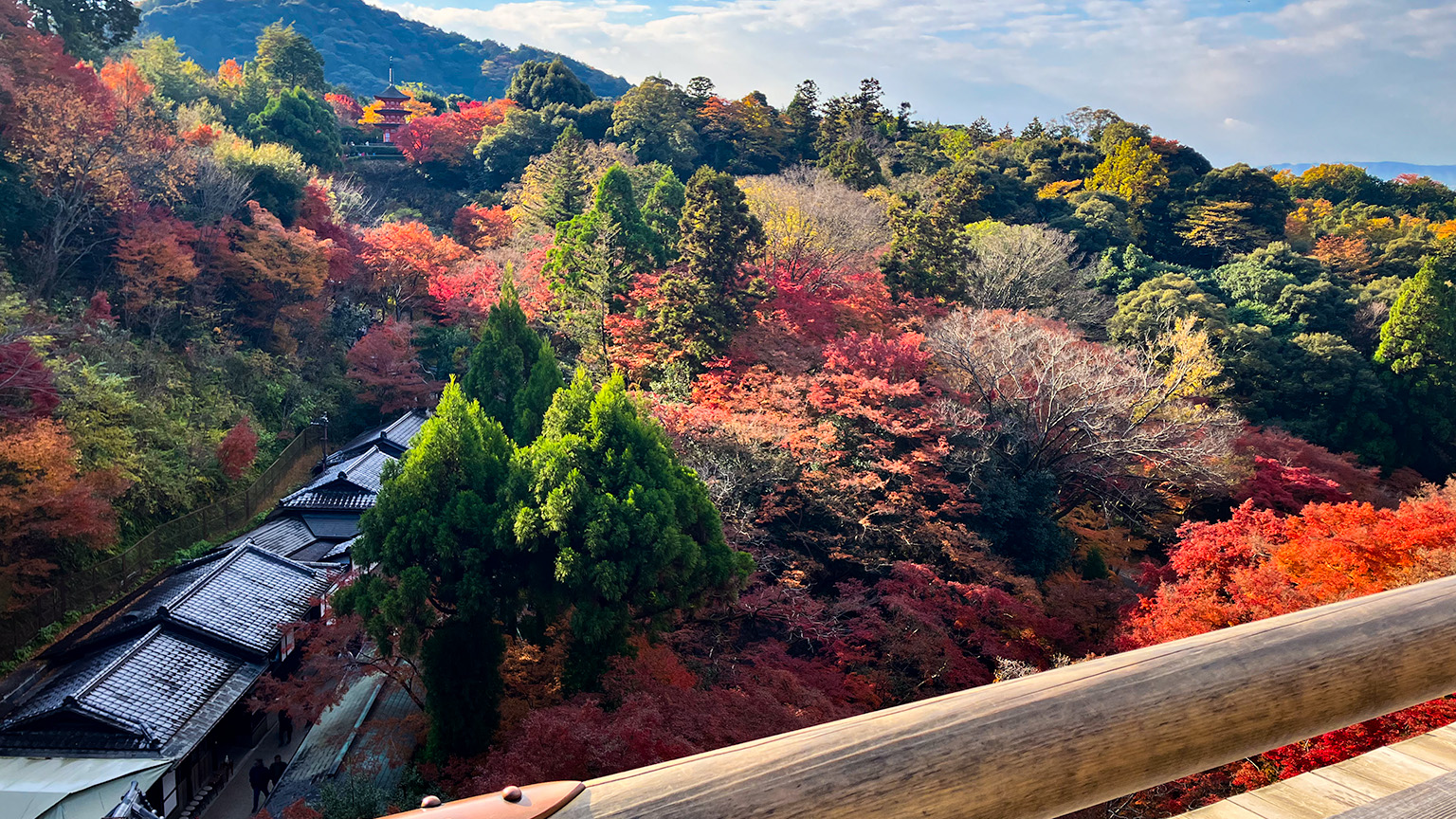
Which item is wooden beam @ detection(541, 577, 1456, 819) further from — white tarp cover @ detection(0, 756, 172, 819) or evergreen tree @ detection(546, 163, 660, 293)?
evergreen tree @ detection(546, 163, 660, 293)

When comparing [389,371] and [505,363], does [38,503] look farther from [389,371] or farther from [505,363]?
[389,371]

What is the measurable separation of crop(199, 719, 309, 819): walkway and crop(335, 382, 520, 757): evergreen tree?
353 cm

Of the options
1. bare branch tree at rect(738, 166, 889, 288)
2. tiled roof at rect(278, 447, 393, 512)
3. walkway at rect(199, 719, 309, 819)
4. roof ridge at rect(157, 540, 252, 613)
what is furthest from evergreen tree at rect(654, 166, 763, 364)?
walkway at rect(199, 719, 309, 819)

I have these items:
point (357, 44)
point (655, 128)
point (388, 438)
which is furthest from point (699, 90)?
point (357, 44)

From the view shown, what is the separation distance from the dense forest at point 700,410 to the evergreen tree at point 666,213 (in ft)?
0.49

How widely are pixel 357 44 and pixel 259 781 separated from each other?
88.9m

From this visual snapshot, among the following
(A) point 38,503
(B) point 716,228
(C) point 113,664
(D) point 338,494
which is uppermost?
(B) point 716,228

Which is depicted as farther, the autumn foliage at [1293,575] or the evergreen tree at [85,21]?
the evergreen tree at [85,21]

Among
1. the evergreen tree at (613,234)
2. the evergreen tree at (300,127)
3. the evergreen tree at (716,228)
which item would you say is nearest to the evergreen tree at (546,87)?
the evergreen tree at (300,127)

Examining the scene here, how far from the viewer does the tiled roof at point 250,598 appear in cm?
1148

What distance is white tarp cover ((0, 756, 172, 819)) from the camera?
339 inches

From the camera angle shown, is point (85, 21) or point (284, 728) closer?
point (284, 728)

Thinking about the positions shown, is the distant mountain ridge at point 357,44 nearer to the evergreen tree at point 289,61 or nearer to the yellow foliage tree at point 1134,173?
the evergreen tree at point 289,61

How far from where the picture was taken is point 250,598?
40.9 feet
